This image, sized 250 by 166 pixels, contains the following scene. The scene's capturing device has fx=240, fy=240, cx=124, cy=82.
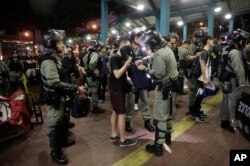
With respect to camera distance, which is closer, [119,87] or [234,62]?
[119,87]

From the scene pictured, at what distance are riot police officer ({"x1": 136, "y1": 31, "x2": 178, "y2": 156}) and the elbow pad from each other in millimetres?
1361

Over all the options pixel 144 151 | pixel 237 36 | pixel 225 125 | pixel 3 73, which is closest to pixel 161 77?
pixel 144 151

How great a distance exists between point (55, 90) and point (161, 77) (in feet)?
5.60

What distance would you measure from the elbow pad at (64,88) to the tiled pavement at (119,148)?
1.19m

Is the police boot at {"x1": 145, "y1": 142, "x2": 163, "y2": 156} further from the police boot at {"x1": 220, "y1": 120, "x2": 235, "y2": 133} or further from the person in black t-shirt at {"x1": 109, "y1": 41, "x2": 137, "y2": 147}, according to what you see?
the police boot at {"x1": 220, "y1": 120, "x2": 235, "y2": 133}

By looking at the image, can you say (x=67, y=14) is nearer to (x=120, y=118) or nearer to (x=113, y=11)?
(x=113, y=11)

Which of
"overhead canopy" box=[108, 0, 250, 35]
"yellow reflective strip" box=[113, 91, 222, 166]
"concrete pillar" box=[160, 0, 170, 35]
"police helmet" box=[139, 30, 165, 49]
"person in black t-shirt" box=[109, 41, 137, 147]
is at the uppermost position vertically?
"overhead canopy" box=[108, 0, 250, 35]

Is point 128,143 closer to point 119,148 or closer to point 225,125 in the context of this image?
point 119,148

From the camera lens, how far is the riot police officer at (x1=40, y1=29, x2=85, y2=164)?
11.7ft

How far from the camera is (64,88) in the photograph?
3.60 m

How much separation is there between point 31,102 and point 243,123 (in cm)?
548

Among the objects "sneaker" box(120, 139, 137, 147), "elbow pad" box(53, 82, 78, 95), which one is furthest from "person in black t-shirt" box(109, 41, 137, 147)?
"elbow pad" box(53, 82, 78, 95)

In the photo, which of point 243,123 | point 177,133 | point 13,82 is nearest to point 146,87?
point 177,133

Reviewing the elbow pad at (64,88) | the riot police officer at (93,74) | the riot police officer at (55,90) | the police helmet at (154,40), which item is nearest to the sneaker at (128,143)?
the riot police officer at (55,90)
